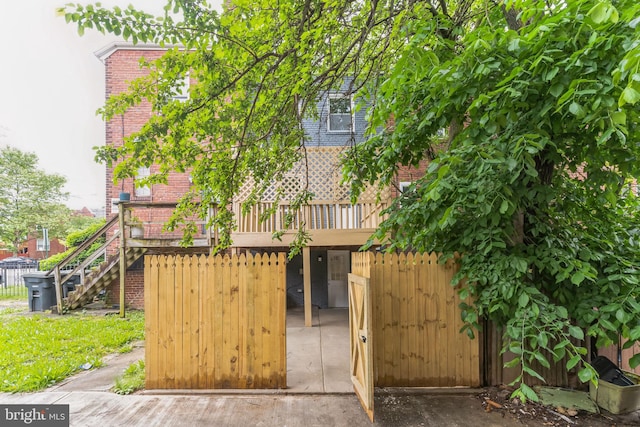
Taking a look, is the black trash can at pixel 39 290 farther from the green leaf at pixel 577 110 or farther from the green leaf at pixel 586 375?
the green leaf at pixel 577 110

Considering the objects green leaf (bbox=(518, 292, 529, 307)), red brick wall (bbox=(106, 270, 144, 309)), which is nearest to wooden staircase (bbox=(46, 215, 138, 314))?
red brick wall (bbox=(106, 270, 144, 309))

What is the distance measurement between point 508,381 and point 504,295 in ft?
5.07

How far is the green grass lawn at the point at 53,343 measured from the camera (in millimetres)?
4141

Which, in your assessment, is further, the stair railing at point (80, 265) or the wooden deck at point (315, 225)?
the stair railing at point (80, 265)

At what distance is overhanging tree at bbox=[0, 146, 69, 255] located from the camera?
16141 mm

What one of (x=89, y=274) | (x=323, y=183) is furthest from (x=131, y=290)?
(x=323, y=183)

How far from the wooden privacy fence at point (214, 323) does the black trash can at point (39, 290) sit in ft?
23.8

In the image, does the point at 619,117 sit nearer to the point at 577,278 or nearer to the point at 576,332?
the point at 577,278

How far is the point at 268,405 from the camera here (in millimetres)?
3436

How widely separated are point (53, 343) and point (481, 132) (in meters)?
7.25

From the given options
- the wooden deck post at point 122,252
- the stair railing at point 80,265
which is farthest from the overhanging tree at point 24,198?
the wooden deck post at point 122,252

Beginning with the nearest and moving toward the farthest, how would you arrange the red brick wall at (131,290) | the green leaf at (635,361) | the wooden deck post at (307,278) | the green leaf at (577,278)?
the green leaf at (635,361) → the green leaf at (577,278) → the wooden deck post at (307,278) → the red brick wall at (131,290)

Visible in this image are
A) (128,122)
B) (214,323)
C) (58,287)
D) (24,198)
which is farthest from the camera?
(24,198)

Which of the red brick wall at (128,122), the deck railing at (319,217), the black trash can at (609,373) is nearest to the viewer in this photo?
the black trash can at (609,373)
